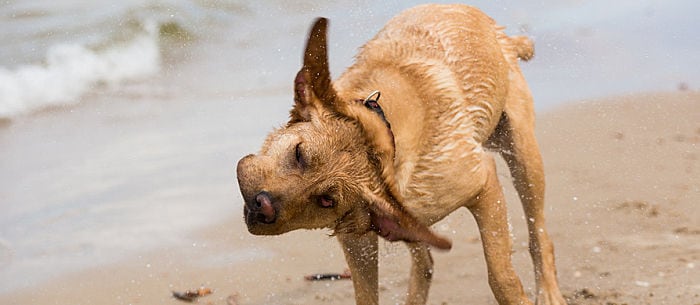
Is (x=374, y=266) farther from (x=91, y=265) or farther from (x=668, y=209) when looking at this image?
(x=668, y=209)

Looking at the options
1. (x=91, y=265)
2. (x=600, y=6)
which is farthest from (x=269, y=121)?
(x=600, y=6)

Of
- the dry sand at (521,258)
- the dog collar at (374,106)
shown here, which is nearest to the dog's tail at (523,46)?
the dry sand at (521,258)

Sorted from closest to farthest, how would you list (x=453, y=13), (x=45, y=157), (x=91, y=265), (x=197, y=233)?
(x=453, y=13), (x=91, y=265), (x=197, y=233), (x=45, y=157)

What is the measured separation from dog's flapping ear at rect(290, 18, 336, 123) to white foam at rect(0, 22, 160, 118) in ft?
22.8

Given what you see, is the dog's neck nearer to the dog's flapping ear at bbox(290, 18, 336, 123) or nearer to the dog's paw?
the dog's flapping ear at bbox(290, 18, 336, 123)

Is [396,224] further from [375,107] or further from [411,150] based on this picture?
[411,150]

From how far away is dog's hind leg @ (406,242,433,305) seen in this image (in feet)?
19.9

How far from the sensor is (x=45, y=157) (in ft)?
29.1

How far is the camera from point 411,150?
4738mm

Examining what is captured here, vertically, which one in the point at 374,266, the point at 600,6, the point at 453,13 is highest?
the point at 453,13

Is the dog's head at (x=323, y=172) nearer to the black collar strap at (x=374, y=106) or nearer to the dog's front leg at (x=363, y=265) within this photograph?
the black collar strap at (x=374, y=106)

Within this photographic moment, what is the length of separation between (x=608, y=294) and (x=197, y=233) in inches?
115

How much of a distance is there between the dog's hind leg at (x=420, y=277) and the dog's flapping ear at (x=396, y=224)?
84.5 inches

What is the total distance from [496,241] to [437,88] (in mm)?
839
